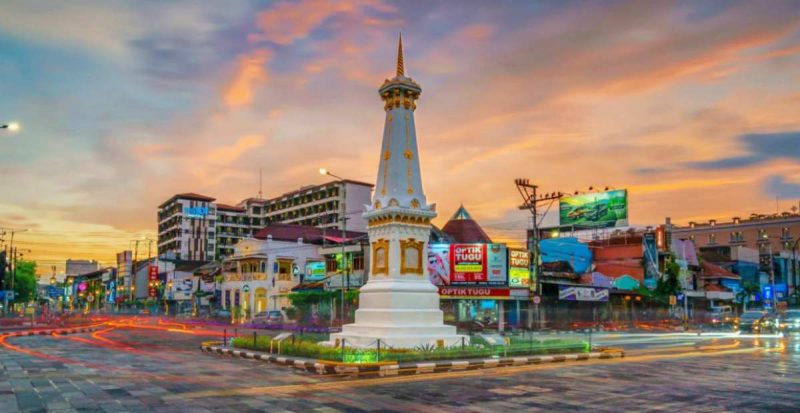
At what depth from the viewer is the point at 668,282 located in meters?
69.9

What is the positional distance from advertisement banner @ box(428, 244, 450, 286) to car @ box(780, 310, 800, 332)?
1063 inches

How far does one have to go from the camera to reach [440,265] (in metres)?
58.6

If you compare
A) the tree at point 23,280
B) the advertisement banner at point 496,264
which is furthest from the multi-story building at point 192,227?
the advertisement banner at point 496,264

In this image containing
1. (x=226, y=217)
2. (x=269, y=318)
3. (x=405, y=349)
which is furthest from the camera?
(x=226, y=217)

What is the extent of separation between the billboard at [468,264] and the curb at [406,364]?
3074cm

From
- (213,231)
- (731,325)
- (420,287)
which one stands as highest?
(213,231)

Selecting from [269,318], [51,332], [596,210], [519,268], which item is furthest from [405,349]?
[596,210]

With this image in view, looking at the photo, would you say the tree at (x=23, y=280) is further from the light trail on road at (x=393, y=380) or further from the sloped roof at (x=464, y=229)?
the light trail on road at (x=393, y=380)

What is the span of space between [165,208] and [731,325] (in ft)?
388

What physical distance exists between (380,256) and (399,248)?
0.93 metres

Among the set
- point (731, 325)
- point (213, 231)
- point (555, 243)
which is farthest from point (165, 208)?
point (731, 325)

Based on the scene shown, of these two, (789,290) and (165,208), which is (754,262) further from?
(165,208)

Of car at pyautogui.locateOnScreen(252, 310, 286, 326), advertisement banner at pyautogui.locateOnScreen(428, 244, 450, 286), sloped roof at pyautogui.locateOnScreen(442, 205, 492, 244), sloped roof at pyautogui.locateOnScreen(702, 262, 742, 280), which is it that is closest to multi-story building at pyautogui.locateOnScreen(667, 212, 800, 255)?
sloped roof at pyautogui.locateOnScreen(702, 262, 742, 280)

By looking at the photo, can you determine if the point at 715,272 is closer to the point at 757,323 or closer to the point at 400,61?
the point at 757,323
